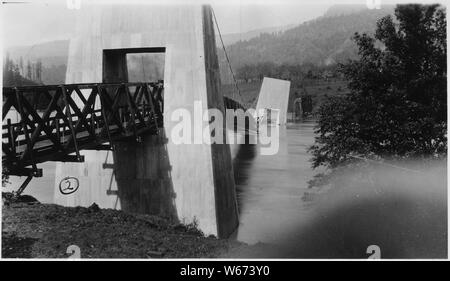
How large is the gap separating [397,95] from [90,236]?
36.2 feet

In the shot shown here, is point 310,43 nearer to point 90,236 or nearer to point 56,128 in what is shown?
point 56,128

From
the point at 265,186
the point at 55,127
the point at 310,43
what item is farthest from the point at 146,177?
the point at 310,43

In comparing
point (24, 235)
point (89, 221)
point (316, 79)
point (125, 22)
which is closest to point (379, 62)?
point (125, 22)

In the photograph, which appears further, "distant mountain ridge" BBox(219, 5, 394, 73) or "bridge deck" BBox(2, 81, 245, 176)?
"distant mountain ridge" BBox(219, 5, 394, 73)

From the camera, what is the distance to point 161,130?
556 inches

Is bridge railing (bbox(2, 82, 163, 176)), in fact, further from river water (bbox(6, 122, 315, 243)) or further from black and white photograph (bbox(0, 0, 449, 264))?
river water (bbox(6, 122, 315, 243))

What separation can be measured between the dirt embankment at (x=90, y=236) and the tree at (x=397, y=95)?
22.8 ft

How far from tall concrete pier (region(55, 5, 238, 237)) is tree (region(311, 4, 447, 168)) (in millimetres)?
4702

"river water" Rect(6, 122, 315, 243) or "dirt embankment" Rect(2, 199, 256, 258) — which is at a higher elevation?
"dirt embankment" Rect(2, 199, 256, 258)

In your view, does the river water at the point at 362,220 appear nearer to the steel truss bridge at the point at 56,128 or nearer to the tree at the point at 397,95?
the tree at the point at 397,95

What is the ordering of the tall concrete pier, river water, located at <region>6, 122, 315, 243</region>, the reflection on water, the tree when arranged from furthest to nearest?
1. river water, located at <region>6, 122, 315, 243</region>
2. the reflection on water
3. the tree
4. the tall concrete pier

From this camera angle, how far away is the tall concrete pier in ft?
45.5

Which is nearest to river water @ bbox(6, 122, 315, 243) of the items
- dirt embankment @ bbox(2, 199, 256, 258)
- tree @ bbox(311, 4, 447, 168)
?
tree @ bbox(311, 4, 447, 168)

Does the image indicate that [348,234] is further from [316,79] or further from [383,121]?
[316,79]
